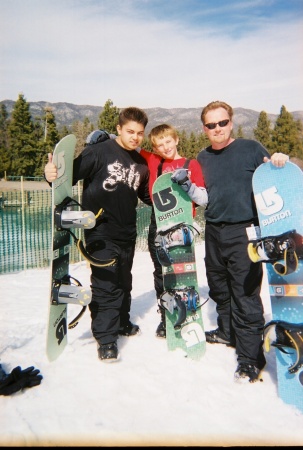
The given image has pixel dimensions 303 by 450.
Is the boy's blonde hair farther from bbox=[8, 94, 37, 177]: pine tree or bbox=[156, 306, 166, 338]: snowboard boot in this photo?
bbox=[8, 94, 37, 177]: pine tree

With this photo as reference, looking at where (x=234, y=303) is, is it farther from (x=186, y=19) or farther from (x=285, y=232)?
(x=186, y=19)

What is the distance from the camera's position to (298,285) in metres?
2.21

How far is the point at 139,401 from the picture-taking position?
2273 millimetres

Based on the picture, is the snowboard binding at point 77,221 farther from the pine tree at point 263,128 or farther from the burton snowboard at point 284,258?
the pine tree at point 263,128

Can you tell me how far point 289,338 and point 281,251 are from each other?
51 centimetres

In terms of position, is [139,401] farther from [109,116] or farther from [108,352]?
[109,116]

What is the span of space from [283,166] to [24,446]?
2190 mm

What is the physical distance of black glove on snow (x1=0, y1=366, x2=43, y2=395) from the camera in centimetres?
229

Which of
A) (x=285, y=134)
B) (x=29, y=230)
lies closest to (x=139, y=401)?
(x=29, y=230)

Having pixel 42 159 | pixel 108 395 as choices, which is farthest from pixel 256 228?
pixel 42 159

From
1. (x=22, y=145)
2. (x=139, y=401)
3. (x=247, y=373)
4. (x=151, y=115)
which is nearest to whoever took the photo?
(x=139, y=401)

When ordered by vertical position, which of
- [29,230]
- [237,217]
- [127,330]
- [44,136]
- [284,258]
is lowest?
[29,230]

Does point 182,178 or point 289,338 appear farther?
point 182,178

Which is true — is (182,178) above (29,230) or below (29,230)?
above
